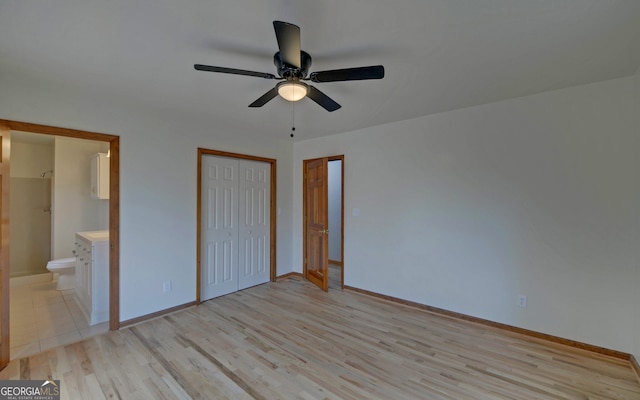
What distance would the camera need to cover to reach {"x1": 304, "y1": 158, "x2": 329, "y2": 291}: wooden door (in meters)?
4.34

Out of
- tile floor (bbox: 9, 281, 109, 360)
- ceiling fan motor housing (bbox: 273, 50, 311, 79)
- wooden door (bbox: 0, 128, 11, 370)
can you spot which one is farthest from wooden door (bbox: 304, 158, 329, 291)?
wooden door (bbox: 0, 128, 11, 370)

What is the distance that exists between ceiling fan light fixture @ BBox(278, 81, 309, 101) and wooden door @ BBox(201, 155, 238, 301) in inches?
89.2

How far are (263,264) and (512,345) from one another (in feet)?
11.3

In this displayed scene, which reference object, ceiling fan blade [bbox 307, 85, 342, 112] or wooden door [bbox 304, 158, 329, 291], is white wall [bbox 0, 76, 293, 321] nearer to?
wooden door [bbox 304, 158, 329, 291]

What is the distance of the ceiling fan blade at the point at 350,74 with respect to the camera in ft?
5.66

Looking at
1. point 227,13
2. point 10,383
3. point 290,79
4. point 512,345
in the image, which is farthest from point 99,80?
point 512,345

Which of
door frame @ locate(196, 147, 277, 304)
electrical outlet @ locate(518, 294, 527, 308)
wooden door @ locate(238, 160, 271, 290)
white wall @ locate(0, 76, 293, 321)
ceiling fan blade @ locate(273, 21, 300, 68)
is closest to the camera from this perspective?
ceiling fan blade @ locate(273, 21, 300, 68)

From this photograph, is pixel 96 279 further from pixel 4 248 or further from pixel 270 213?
pixel 270 213

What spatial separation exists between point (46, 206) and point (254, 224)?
3.98 metres

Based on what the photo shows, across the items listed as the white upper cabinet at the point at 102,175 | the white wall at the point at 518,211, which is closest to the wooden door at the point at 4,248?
the white upper cabinet at the point at 102,175

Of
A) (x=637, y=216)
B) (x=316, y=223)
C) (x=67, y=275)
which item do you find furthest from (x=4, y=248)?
(x=637, y=216)

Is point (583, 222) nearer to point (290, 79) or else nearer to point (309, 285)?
point (290, 79)

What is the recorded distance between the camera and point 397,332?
2.91 m

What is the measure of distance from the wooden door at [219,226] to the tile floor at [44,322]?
126cm
